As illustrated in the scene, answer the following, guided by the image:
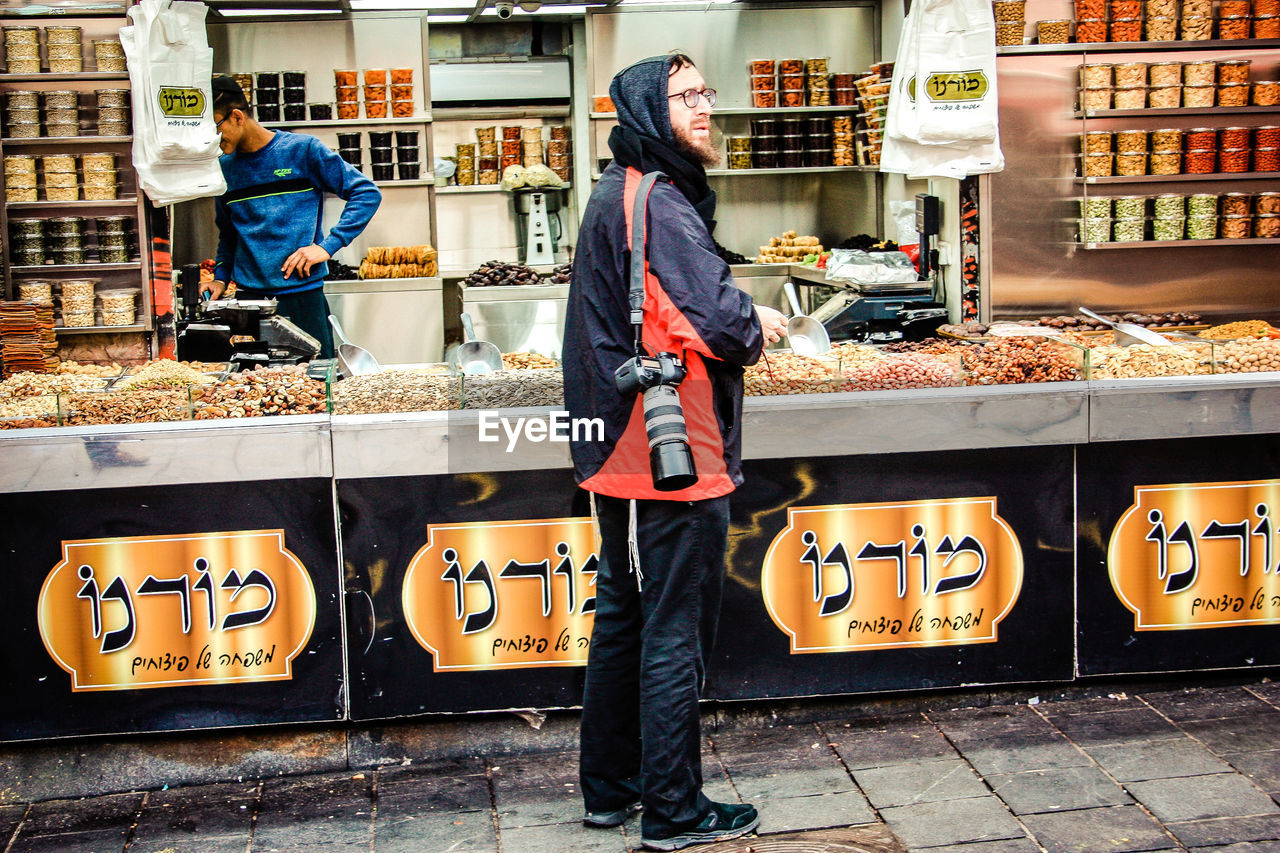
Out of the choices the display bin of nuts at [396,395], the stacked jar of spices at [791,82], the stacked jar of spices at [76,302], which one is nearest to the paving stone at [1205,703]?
the display bin of nuts at [396,395]

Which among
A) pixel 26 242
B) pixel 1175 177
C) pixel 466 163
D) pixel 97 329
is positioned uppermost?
pixel 466 163

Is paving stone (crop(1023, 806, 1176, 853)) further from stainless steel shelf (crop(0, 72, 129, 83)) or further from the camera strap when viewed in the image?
stainless steel shelf (crop(0, 72, 129, 83))

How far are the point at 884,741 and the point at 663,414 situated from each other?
4.89ft

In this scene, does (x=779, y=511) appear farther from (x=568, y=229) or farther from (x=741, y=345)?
(x=568, y=229)

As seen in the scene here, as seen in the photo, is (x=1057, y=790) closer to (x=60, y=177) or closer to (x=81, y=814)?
(x=81, y=814)

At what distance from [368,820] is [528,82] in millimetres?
7010

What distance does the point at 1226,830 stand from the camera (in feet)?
9.53

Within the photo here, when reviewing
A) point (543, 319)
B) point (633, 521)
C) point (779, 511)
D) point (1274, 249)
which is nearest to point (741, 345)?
point (633, 521)

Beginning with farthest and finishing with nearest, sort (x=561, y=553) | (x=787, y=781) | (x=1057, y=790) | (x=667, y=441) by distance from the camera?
1. (x=561, y=553)
2. (x=787, y=781)
3. (x=1057, y=790)
4. (x=667, y=441)

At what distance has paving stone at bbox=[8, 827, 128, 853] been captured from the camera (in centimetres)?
300

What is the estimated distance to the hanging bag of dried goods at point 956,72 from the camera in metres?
4.86

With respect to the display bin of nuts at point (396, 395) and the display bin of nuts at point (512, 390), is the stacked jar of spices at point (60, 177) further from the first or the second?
the display bin of nuts at point (512, 390)

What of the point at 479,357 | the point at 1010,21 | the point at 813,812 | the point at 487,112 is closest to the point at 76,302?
the point at 487,112

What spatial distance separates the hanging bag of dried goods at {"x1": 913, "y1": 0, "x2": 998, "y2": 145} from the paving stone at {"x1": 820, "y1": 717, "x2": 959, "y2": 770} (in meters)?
2.52
